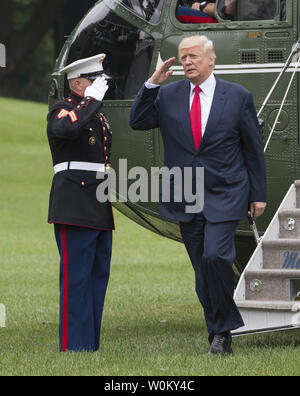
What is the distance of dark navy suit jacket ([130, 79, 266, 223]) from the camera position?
Answer: 18.4 ft

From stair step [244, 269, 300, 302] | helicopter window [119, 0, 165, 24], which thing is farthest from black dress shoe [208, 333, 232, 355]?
helicopter window [119, 0, 165, 24]

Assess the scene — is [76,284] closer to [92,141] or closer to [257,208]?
[92,141]

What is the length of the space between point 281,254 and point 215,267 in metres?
0.70

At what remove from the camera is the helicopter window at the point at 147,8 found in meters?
7.22

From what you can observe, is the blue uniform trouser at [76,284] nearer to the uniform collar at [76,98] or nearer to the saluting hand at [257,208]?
the uniform collar at [76,98]

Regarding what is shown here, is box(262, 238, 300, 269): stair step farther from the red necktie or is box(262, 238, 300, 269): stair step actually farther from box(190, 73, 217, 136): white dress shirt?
box(190, 73, 217, 136): white dress shirt

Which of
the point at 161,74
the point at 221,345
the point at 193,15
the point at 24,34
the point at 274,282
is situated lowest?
the point at 221,345

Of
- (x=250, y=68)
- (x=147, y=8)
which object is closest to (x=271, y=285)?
(x=250, y=68)

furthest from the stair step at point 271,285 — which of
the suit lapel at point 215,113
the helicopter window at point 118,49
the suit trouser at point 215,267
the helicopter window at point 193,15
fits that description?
the helicopter window at point 193,15

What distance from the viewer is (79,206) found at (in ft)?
19.5

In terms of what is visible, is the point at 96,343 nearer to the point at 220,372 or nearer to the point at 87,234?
the point at 87,234

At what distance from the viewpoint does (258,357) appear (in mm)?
5625

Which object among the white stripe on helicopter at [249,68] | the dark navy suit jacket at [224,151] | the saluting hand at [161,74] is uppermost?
the white stripe on helicopter at [249,68]

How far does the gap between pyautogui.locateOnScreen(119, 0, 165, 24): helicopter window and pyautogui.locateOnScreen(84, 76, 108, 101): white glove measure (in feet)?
4.63
